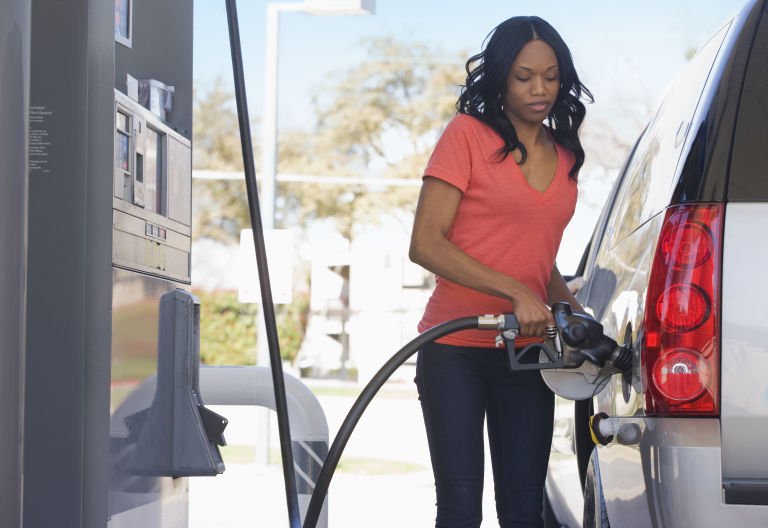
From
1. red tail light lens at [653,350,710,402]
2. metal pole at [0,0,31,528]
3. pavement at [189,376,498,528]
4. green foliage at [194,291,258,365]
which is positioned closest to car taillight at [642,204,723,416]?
red tail light lens at [653,350,710,402]

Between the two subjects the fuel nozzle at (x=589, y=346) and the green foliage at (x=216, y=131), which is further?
the green foliage at (x=216, y=131)

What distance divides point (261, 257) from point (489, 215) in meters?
0.64

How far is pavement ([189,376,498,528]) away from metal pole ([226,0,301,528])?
395cm

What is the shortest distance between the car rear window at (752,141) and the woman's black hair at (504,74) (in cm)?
63

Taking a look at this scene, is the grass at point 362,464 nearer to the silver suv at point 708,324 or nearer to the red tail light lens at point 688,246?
the silver suv at point 708,324

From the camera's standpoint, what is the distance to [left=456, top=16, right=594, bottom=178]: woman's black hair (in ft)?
10.3

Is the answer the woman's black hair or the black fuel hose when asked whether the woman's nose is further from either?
the black fuel hose

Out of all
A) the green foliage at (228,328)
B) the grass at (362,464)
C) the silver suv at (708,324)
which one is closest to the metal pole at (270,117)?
the grass at (362,464)

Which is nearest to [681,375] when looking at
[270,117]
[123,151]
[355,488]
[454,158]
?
[454,158]

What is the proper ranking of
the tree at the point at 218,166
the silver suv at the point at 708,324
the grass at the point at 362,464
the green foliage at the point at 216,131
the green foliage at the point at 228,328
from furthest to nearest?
1. the tree at the point at 218,166
2. the green foliage at the point at 216,131
3. the green foliage at the point at 228,328
4. the grass at the point at 362,464
5. the silver suv at the point at 708,324

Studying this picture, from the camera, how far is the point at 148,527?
3.88 meters

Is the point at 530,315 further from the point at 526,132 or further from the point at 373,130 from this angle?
the point at 373,130

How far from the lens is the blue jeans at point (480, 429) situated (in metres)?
3.08

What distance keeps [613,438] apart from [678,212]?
562 millimetres
